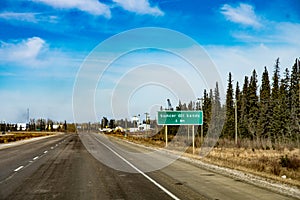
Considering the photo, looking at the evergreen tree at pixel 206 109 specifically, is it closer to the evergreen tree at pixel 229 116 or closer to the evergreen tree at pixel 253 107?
the evergreen tree at pixel 229 116

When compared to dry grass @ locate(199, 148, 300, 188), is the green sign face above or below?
above

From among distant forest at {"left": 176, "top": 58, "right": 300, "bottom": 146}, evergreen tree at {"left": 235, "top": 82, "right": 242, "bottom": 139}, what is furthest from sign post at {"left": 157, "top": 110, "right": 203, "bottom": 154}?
evergreen tree at {"left": 235, "top": 82, "right": 242, "bottom": 139}

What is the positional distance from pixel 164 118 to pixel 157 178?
20.2 m

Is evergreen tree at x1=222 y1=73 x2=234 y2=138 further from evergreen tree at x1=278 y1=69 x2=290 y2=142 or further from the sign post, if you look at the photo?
the sign post

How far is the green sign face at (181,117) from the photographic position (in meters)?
30.4

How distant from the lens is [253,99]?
79.8m

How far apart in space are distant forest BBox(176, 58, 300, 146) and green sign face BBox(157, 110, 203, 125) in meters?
30.6

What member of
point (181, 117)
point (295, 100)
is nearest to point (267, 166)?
point (181, 117)

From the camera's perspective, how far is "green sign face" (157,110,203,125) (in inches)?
1196

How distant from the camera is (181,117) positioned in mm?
31594

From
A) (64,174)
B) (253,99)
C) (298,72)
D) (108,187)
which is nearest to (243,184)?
(108,187)

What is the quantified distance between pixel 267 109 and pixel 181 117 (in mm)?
47306

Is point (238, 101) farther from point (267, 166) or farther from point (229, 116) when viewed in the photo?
point (267, 166)

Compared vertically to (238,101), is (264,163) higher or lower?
lower
